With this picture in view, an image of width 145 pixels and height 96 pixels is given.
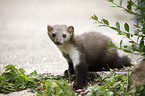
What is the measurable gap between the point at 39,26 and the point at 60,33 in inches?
235

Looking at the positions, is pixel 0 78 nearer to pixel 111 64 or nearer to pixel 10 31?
pixel 111 64

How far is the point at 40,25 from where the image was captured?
9938 mm

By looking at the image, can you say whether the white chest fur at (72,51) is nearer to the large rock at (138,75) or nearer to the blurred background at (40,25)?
the blurred background at (40,25)

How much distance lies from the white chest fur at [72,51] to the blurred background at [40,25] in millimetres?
610

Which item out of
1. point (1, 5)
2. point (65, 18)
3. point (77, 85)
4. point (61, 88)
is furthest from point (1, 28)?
point (61, 88)

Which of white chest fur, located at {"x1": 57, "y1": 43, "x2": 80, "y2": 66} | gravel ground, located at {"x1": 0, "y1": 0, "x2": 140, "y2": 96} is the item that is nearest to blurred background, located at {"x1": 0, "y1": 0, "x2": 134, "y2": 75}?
gravel ground, located at {"x1": 0, "y1": 0, "x2": 140, "y2": 96}

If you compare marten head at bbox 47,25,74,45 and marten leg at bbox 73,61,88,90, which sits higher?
marten head at bbox 47,25,74,45

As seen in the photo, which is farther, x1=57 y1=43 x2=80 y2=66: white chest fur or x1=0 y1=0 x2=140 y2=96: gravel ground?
x1=0 y1=0 x2=140 y2=96: gravel ground

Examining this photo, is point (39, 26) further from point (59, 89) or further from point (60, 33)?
point (59, 89)

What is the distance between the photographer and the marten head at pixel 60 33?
12.7 feet

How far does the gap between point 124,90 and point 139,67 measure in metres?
0.32

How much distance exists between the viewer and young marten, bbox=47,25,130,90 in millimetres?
3859

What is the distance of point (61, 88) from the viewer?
2.66 metres

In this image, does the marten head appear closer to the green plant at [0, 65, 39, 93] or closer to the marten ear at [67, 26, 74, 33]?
the marten ear at [67, 26, 74, 33]
